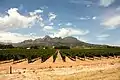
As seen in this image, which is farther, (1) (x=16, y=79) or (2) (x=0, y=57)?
(2) (x=0, y=57)

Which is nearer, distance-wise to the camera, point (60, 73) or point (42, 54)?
point (60, 73)

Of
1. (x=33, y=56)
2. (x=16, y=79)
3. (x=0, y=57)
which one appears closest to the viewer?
Result: (x=16, y=79)

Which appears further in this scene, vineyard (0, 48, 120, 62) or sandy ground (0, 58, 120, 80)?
vineyard (0, 48, 120, 62)

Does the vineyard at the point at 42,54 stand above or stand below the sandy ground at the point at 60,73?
above

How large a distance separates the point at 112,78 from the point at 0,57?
41318mm

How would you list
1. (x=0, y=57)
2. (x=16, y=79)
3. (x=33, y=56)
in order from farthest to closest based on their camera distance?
(x=33, y=56), (x=0, y=57), (x=16, y=79)

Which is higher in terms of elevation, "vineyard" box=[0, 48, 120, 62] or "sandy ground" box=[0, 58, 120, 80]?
"vineyard" box=[0, 48, 120, 62]

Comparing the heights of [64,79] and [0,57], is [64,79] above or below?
below

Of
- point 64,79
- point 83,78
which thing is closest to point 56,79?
point 64,79

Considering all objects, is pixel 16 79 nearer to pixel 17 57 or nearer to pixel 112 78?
pixel 112 78

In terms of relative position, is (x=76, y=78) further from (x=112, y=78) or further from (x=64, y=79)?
(x=112, y=78)

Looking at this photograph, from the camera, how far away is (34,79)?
25.7 meters

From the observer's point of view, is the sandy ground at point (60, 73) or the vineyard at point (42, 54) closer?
the sandy ground at point (60, 73)

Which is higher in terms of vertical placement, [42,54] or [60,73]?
[42,54]
